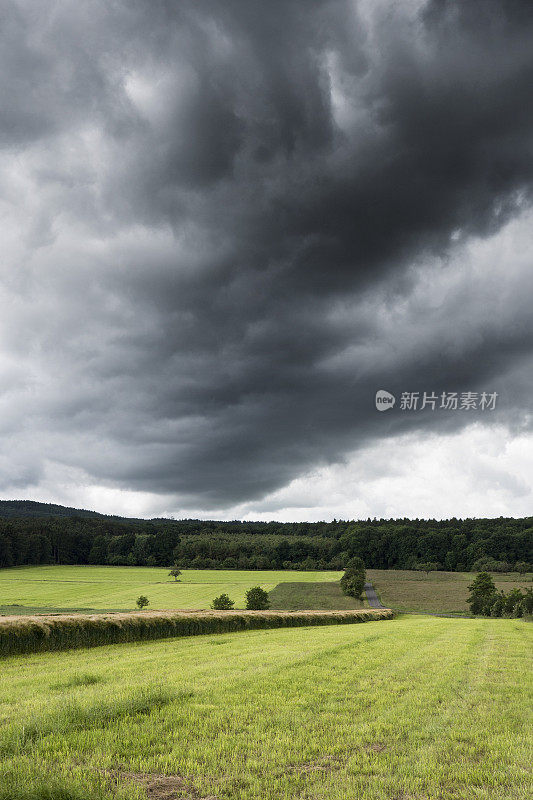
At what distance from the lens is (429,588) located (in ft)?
430

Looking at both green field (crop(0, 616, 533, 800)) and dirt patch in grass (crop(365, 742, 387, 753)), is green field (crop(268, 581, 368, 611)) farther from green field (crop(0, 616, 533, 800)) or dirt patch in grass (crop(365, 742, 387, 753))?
dirt patch in grass (crop(365, 742, 387, 753))

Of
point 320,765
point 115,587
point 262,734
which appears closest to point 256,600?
point 115,587

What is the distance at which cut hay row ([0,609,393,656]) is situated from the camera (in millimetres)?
22438

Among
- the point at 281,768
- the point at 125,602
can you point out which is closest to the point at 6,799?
the point at 281,768

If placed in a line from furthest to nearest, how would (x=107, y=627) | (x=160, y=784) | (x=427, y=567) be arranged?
(x=427, y=567) → (x=107, y=627) → (x=160, y=784)

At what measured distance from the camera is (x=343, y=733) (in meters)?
9.90

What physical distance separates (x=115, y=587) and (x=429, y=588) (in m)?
80.8

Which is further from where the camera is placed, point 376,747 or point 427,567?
point 427,567

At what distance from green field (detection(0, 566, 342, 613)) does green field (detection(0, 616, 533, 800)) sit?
65292mm

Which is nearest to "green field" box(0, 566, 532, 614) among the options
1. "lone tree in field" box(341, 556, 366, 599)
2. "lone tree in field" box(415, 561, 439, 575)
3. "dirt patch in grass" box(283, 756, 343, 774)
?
"lone tree in field" box(341, 556, 366, 599)

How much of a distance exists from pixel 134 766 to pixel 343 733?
4240 mm

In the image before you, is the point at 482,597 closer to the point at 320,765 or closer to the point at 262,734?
the point at 262,734

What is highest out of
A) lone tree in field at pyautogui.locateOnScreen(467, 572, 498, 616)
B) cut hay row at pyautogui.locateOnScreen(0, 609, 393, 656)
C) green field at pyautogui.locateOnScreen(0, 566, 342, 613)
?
cut hay row at pyautogui.locateOnScreen(0, 609, 393, 656)

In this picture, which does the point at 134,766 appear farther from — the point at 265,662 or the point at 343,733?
the point at 265,662
